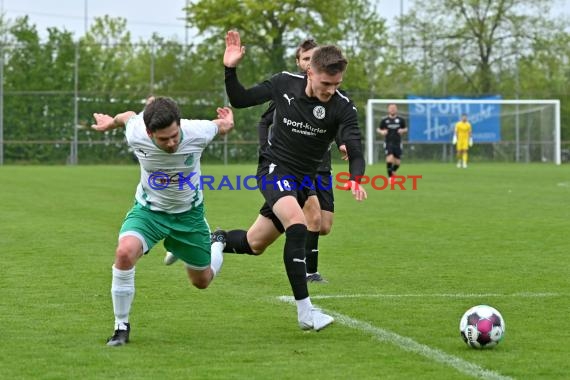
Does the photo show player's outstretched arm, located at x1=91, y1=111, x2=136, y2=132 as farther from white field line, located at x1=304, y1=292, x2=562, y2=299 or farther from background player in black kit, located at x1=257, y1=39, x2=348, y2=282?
background player in black kit, located at x1=257, y1=39, x2=348, y2=282

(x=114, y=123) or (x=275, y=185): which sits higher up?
(x=114, y=123)

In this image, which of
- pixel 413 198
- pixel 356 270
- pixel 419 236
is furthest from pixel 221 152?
pixel 356 270

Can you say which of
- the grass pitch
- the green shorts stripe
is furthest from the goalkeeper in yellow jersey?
the green shorts stripe

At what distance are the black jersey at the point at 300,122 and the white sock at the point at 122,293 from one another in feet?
5.28

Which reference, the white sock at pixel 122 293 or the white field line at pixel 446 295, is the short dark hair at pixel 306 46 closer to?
the white field line at pixel 446 295

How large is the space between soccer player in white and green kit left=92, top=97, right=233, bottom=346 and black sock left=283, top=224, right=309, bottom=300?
1.77 ft

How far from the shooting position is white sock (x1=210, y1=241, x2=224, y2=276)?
27.3 ft

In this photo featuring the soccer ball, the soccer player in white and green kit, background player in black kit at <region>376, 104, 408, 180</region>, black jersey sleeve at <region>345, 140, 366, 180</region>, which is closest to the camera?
the soccer ball

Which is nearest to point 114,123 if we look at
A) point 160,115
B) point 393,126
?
point 160,115

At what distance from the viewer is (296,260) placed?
7.62 metres

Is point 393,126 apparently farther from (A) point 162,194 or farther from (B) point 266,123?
(A) point 162,194

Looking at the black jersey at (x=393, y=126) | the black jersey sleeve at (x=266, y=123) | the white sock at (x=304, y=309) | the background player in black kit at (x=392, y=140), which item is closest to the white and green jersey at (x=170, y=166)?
the white sock at (x=304, y=309)

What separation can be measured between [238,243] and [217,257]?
1.20ft

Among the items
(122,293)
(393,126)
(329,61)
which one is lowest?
(122,293)
